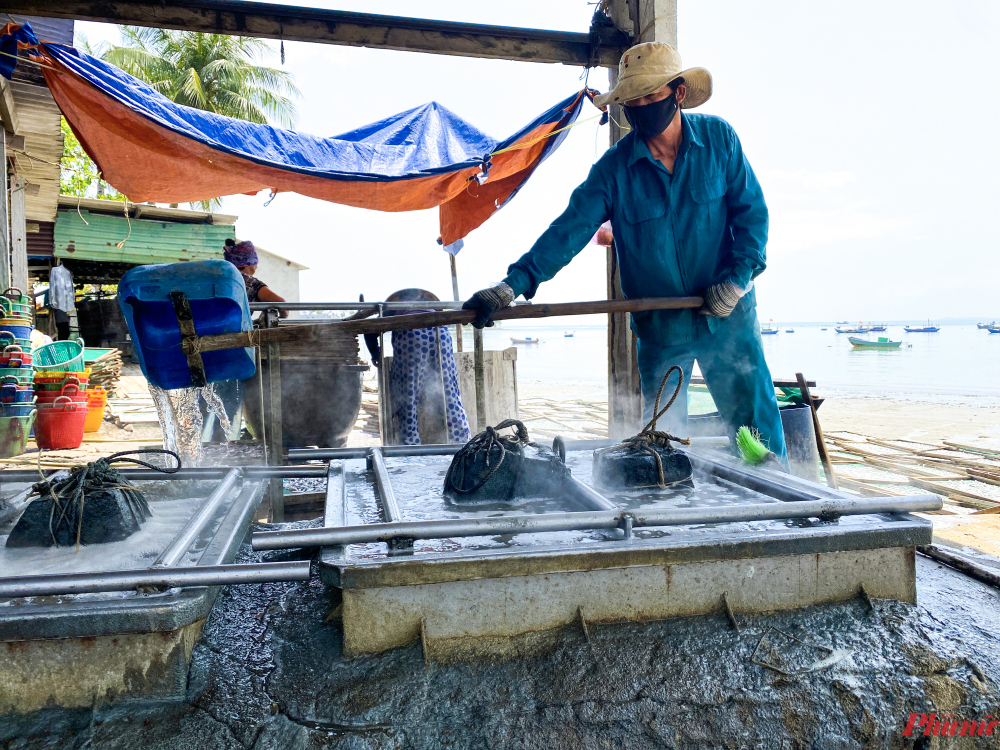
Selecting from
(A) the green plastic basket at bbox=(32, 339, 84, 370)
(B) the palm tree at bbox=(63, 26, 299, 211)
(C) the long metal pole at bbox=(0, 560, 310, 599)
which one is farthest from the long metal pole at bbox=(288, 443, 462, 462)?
(B) the palm tree at bbox=(63, 26, 299, 211)

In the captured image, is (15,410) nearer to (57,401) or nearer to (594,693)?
(57,401)

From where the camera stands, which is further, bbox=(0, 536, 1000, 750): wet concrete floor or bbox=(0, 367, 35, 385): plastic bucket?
bbox=(0, 367, 35, 385): plastic bucket

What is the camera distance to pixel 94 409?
29.3ft

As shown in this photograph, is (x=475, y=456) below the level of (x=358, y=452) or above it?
above

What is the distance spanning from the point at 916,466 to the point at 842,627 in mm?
7714

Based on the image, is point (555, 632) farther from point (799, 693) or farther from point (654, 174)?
point (654, 174)

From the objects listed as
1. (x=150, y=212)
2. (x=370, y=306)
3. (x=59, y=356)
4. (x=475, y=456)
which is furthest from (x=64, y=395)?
(x=150, y=212)

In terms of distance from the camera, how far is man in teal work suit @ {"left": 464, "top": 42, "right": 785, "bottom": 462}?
351cm

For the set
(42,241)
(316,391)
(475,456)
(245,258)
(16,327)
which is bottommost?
(475,456)

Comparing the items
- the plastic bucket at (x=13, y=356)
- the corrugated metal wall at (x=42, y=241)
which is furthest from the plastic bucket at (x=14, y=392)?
the corrugated metal wall at (x=42, y=241)

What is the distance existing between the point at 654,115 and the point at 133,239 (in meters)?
17.2

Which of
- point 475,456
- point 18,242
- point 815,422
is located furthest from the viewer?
point 18,242

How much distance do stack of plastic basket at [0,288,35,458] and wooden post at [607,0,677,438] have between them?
6.20m

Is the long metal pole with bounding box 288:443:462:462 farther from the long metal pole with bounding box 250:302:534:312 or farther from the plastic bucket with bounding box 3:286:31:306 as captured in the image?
the plastic bucket with bounding box 3:286:31:306
